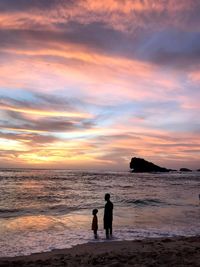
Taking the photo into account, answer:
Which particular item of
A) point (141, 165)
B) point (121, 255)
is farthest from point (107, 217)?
point (141, 165)

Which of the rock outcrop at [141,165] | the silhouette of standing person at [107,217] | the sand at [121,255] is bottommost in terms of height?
the sand at [121,255]

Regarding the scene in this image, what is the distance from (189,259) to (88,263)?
2.91m

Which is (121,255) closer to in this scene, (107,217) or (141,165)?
(107,217)

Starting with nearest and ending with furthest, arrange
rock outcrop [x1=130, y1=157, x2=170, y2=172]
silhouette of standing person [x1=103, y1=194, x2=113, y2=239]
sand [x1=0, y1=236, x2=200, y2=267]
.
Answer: sand [x1=0, y1=236, x2=200, y2=267], silhouette of standing person [x1=103, y1=194, x2=113, y2=239], rock outcrop [x1=130, y1=157, x2=170, y2=172]

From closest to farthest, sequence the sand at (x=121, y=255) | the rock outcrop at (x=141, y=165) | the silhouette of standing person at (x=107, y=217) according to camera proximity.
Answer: the sand at (x=121, y=255) < the silhouette of standing person at (x=107, y=217) < the rock outcrop at (x=141, y=165)

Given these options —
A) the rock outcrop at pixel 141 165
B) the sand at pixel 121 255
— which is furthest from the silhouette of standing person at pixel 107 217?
the rock outcrop at pixel 141 165

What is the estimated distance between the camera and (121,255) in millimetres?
11234

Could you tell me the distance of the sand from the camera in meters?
10.4

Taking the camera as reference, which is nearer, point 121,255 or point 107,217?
point 121,255

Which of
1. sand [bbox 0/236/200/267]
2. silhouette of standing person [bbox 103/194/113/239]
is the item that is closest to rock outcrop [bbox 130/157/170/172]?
silhouette of standing person [bbox 103/194/113/239]

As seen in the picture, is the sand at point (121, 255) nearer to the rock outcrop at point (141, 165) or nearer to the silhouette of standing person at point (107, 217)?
the silhouette of standing person at point (107, 217)

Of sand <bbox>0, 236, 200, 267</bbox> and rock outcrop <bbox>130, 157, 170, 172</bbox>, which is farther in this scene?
rock outcrop <bbox>130, 157, 170, 172</bbox>

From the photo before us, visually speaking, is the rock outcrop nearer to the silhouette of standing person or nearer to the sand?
the silhouette of standing person

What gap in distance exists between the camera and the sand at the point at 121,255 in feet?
34.0
